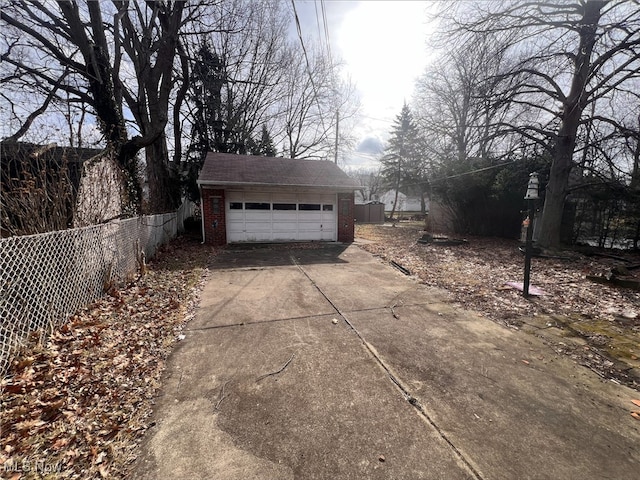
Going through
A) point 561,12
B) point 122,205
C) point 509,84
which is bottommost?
point 122,205

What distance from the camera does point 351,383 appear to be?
2.77 m

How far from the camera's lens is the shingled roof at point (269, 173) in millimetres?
10195

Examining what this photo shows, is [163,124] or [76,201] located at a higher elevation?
[163,124]

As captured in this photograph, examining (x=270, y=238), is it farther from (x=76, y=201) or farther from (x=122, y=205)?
(x=76, y=201)

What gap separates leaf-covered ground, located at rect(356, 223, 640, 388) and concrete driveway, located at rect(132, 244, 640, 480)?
59 centimetres

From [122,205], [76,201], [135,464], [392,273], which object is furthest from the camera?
[392,273]

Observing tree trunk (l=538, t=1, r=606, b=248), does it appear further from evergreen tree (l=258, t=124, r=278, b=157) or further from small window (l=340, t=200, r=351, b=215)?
evergreen tree (l=258, t=124, r=278, b=157)

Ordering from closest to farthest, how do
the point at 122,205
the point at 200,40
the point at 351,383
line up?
the point at 351,383 → the point at 122,205 → the point at 200,40

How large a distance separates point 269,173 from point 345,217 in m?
3.80

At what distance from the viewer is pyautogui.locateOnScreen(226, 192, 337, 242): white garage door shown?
10.6m

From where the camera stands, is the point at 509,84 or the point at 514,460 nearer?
the point at 514,460

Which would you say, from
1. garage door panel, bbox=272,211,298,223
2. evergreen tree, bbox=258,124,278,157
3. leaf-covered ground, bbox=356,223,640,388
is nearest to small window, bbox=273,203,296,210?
garage door panel, bbox=272,211,298,223

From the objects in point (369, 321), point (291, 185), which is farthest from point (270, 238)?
point (369, 321)

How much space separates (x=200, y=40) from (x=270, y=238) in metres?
13.3
